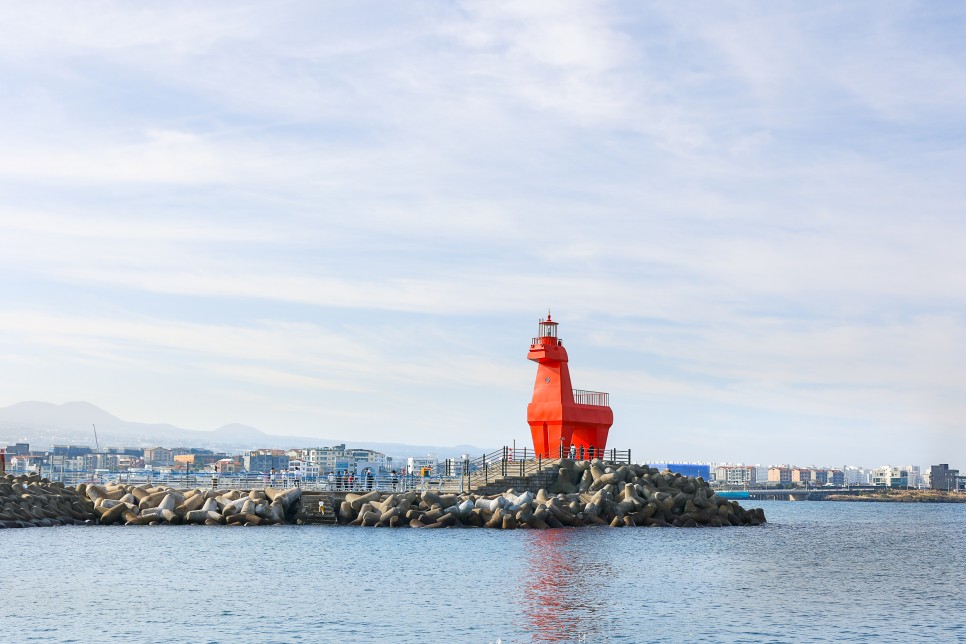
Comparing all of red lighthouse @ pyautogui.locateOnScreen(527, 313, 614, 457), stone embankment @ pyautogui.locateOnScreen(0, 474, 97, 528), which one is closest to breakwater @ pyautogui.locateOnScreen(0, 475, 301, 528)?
stone embankment @ pyautogui.locateOnScreen(0, 474, 97, 528)

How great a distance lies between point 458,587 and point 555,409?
2490 cm

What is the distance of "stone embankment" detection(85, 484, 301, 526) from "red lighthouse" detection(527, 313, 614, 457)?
1249 centimetres

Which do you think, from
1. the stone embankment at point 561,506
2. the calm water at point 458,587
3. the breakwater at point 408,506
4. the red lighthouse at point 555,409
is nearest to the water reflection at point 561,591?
the calm water at point 458,587

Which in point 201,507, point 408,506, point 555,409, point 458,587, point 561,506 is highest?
point 555,409

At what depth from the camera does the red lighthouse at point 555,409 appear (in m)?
57.6

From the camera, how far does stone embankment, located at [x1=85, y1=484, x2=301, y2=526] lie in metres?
52.3

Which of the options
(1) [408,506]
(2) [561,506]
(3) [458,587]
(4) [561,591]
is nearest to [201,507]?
(1) [408,506]

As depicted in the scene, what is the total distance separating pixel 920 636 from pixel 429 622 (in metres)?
11.5

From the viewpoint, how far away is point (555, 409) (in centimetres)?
5756

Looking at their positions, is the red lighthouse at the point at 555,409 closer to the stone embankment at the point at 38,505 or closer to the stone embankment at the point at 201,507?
the stone embankment at the point at 201,507

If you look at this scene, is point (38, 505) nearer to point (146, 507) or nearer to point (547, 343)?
point (146, 507)

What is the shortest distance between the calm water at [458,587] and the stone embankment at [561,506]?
1700 mm

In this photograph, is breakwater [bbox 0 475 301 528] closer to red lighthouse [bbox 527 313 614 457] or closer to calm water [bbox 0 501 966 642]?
calm water [bbox 0 501 966 642]

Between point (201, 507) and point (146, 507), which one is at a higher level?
point (201, 507)
